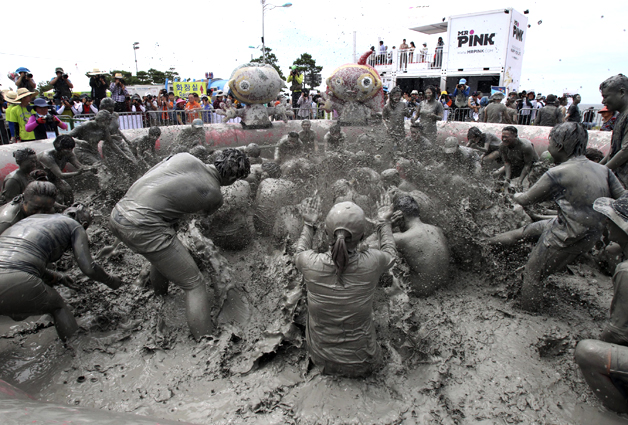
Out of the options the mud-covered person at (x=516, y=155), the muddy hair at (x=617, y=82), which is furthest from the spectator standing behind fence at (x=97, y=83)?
the muddy hair at (x=617, y=82)

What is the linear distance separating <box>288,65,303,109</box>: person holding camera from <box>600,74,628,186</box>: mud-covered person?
9.81 m

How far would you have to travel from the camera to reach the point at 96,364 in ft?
9.89

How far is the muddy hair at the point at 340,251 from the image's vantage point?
2.36 m

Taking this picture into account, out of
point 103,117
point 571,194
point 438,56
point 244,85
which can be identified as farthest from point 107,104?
point 438,56

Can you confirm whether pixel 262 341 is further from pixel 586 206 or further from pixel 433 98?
pixel 433 98

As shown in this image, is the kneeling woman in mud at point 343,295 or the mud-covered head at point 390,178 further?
the mud-covered head at point 390,178

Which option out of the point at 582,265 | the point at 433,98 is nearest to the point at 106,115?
the point at 433,98

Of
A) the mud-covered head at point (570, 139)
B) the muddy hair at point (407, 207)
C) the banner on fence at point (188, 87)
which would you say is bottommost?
the muddy hair at point (407, 207)

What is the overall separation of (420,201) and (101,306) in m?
3.72

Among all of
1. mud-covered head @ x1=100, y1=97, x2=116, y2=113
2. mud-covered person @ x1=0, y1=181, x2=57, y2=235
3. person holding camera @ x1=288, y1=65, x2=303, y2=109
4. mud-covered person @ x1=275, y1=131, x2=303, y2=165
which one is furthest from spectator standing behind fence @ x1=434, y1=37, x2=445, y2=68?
mud-covered person @ x1=0, y1=181, x2=57, y2=235

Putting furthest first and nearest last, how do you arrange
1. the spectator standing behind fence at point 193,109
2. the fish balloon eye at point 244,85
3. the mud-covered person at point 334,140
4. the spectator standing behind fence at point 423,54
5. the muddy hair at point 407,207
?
the spectator standing behind fence at point 423,54 < the spectator standing behind fence at point 193,109 < the fish balloon eye at point 244,85 < the mud-covered person at point 334,140 < the muddy hair at point 407,207

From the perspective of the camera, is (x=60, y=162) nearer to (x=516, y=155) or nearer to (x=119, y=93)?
(x=119, y=93)

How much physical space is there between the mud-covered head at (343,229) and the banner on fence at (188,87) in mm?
15425

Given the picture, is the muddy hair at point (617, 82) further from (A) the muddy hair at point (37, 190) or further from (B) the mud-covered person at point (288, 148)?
(A) the muddy hair at point (37, 190)
